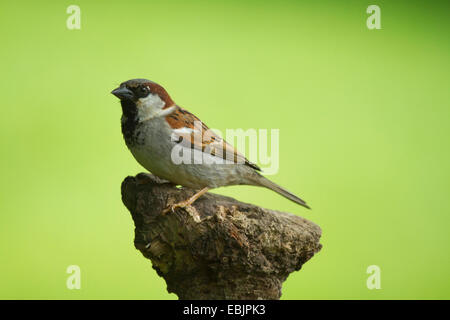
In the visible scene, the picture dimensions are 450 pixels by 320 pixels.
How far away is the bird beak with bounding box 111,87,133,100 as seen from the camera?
3.52 meters

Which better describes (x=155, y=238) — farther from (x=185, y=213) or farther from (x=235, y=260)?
(x=235, y=260)

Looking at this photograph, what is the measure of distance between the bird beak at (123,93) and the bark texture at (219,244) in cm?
62

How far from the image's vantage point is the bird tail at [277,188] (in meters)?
3.89

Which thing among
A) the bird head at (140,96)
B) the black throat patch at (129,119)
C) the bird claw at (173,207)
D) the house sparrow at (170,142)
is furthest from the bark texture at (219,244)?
the bird head at (140,96)

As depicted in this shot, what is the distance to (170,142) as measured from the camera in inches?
140

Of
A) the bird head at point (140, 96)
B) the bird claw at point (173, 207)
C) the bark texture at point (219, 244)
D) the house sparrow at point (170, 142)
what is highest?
the bird head at point (140, 96)

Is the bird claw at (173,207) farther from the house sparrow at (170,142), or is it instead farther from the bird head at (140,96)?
the bird head at (140,96)

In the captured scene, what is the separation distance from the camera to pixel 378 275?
4.33 m

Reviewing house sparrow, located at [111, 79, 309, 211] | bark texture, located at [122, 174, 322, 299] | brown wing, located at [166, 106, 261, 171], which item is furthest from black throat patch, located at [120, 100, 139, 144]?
bark texture, located at [122, 174, 322, 299]

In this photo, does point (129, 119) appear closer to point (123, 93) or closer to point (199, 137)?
point (123, 93)

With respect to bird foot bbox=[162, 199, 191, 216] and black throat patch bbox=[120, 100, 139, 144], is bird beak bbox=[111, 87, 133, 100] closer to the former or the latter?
black throat patch bbox=[120, 100, 139, 144]

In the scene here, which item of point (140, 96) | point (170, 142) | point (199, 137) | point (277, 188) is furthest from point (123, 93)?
point (277, 188)

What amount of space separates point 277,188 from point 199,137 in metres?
0.68
